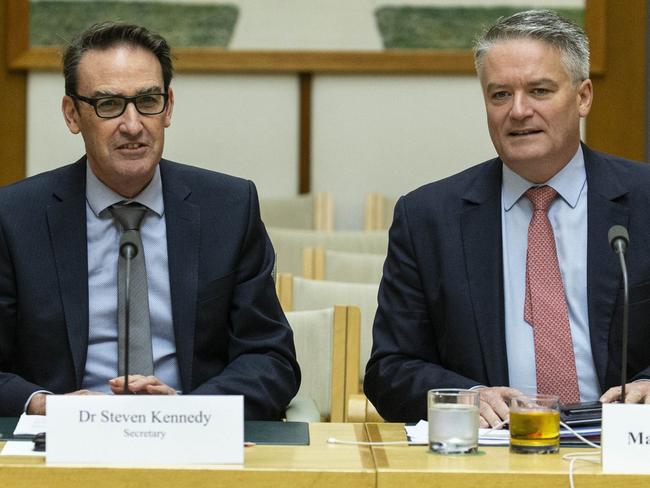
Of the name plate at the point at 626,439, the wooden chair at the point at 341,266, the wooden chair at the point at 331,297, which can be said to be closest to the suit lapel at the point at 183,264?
the wooden chair at the point at 331,297

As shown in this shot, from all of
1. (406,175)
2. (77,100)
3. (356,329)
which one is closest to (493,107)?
(356,329)

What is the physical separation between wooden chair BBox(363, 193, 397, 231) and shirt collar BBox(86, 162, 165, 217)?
3.30 metres

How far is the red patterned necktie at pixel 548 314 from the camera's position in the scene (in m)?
A: 2.71

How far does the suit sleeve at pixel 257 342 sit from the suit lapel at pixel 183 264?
0.36ft

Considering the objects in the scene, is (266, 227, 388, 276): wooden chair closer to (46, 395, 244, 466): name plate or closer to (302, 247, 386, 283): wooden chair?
(302, 247, 386, 283): wooden chair

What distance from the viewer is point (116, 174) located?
9.25 ft

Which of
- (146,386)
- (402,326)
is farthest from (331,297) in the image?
(146,386)

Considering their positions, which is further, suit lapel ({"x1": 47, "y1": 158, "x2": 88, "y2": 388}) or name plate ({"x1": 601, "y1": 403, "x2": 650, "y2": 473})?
suit lapel ({"x1": 47, "y1": 158, "x2": 88, "y2": 388})

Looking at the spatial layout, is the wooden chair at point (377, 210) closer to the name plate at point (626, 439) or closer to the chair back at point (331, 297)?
the chair back at point (331, 297)

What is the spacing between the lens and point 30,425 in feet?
7.45

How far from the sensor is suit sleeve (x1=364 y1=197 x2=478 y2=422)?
277 centimetres

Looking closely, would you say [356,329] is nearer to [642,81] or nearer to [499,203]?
[499,203]

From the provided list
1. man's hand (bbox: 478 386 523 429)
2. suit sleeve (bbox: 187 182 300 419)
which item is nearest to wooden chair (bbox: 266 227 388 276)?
suit sleeve (bbox: 187 182 300 419)

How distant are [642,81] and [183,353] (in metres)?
4.13
